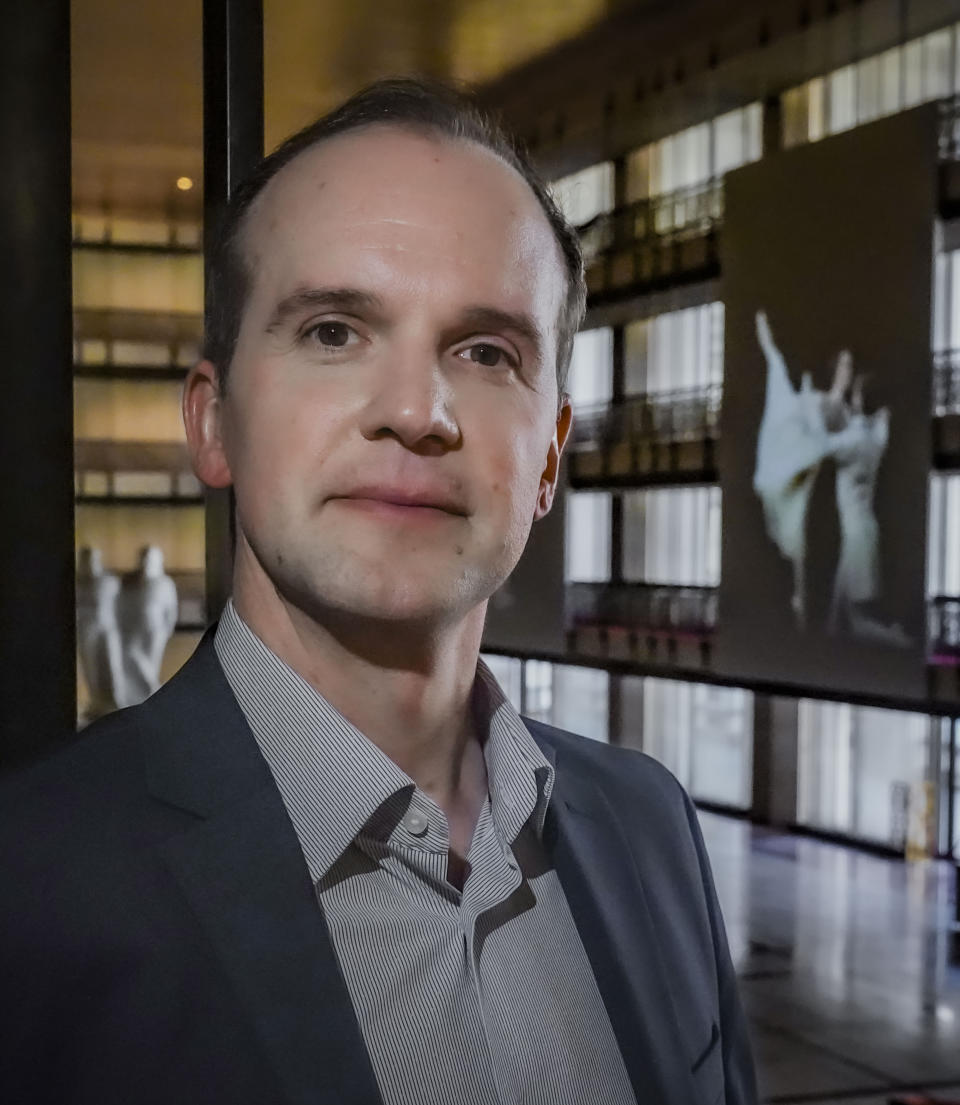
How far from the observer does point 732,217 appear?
1777cm

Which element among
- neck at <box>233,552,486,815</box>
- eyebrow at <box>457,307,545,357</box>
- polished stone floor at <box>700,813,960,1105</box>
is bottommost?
polished stone floor at <box>700,813,960,1105</box>

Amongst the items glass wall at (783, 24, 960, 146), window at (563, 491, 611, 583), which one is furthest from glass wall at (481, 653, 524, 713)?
glass wall at (783, 24, 960, 146)

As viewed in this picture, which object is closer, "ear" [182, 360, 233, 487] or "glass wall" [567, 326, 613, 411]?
"ear" [182, 360, 233, 487]

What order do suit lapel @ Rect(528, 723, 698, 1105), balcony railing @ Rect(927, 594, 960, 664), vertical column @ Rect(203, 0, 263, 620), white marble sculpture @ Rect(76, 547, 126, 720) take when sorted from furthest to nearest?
1. white marble sculpture @ Rect(76, 547, 126, 720)
2. balcony railing @ Rect(927, 594, 960, 664)
3. vertical column @ Rect(203, 0, 263, 620)
4. suit lapel @ Rect(528, 723, 698, 1105)

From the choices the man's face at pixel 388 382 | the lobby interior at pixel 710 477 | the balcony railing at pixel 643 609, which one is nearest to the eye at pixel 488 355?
the man's face at pixel 388 382

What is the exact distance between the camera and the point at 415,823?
1.67 meters

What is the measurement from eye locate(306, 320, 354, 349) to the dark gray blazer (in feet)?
1.38

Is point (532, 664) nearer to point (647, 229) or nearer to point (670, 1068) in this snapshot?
point (647, 229)

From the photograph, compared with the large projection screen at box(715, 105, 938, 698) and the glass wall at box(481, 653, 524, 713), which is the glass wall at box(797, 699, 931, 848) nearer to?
the large projection screen at box(715, 105, 938, 698)

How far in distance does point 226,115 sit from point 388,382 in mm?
1052

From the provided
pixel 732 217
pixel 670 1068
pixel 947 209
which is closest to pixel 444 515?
pixel 670 1068

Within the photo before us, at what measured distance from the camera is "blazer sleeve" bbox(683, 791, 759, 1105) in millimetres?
2037

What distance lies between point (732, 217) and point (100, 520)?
9.31 metres

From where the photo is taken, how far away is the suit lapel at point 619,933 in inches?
70.3
